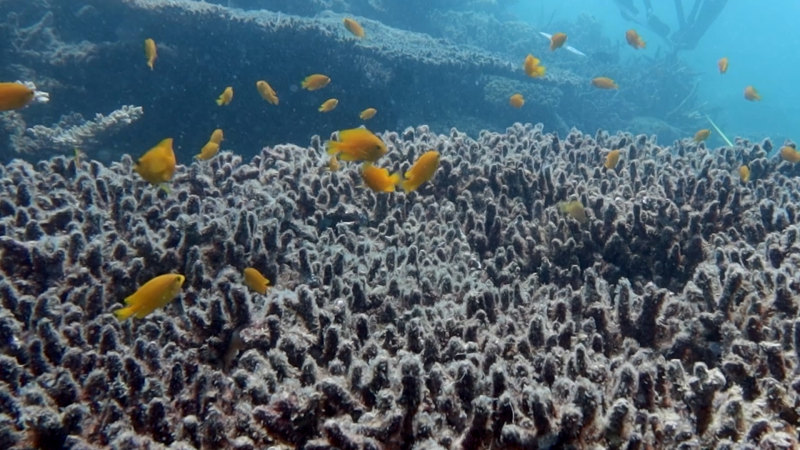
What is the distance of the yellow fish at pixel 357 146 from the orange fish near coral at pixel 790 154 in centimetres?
533

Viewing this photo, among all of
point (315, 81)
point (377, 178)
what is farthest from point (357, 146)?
point (315, 81)

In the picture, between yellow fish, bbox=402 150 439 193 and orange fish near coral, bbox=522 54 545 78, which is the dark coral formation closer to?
yellow fish, bbox=402 150 439 193

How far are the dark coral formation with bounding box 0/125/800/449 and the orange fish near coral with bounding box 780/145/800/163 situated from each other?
0.55 m

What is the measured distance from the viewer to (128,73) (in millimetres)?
10820

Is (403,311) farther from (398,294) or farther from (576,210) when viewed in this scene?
(576,210)

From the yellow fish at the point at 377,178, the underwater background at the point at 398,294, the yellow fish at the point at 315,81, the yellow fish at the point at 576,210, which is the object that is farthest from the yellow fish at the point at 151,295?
the yellow fish at the point at 315,81

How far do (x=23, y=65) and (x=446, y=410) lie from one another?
40.1ft

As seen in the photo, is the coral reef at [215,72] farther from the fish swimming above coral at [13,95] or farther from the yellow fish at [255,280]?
the yellow fish at [255,280]

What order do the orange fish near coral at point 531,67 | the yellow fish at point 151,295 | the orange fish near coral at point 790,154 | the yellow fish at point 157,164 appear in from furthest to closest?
the orange fish near coral at point 531,67
the orange fish near coral at point 790,154
the yellow fish at point 157,164
the yellow fish at point 151,295

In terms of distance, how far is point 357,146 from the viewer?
4332 mm

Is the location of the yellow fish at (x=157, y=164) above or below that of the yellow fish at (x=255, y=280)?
above

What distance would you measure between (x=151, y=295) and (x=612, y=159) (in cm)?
504

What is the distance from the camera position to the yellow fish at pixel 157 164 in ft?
12.4

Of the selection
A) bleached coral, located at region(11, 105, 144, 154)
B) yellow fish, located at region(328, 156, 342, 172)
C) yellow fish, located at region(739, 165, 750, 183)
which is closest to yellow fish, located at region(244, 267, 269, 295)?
yellow fish, located at region(328, 156, 342, 172)
